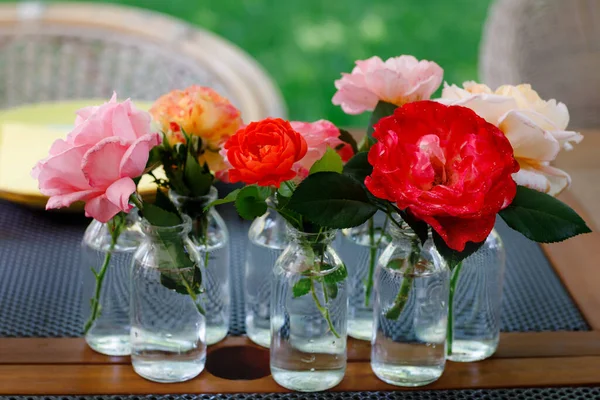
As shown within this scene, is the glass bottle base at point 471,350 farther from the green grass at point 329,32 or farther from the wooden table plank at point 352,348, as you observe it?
the green grass at point 329,32

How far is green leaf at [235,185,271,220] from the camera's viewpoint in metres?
0.77

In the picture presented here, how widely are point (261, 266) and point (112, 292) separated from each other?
155 millimetres

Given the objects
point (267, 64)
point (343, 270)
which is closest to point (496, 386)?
point (343, 270)

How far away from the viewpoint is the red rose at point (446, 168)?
0.66 m

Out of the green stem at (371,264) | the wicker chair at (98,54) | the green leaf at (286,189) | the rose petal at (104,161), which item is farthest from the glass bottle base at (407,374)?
the wicker chair at (98,54)

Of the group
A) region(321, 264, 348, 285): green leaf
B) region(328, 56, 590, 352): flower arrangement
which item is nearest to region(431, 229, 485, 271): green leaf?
region(328, 56, 590, 352): flower arrangement

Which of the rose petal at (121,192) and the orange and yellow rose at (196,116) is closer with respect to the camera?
the rose petal at (121,192)

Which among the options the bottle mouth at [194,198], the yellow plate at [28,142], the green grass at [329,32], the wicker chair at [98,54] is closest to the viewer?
the bottle mouth at [194,198]

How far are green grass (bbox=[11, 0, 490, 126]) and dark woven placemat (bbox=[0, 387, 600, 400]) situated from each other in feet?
7.02

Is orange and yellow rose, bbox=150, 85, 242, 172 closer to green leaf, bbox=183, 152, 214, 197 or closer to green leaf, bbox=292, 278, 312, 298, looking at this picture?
green leaf, bbox=183, 152, 214, 197

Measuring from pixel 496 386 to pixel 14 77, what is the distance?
1488 mm

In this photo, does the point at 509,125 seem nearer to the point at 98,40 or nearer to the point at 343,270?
the point at 343,270

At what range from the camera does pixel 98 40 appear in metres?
1.98

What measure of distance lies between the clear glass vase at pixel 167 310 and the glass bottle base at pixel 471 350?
25cm
